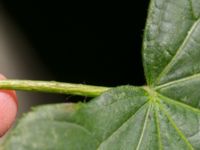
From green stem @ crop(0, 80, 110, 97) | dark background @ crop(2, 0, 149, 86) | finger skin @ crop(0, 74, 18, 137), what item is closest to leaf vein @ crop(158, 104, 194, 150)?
green stem @ crop(0, 80, 110, 97)

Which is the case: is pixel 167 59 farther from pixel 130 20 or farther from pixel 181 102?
pixel 130 20

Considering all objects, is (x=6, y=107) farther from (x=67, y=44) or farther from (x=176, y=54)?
(x=67, y=44)

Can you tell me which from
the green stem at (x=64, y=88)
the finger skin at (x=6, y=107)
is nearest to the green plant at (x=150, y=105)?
the green stem at (x=64, y=88)

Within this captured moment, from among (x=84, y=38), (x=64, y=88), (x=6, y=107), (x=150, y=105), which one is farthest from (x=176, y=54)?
(x=84, y=38)

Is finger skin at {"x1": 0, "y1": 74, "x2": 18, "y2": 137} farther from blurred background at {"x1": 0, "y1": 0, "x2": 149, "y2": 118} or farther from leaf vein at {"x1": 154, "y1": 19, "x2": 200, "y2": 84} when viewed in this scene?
blurred background at {"x1": 0, "y1": 0, "x2": 149, "y2": 118}

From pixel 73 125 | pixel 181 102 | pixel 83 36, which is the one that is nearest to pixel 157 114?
pixel 181 102

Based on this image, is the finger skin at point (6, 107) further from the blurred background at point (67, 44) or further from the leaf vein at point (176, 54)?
the blurred background at point (67, 44)
